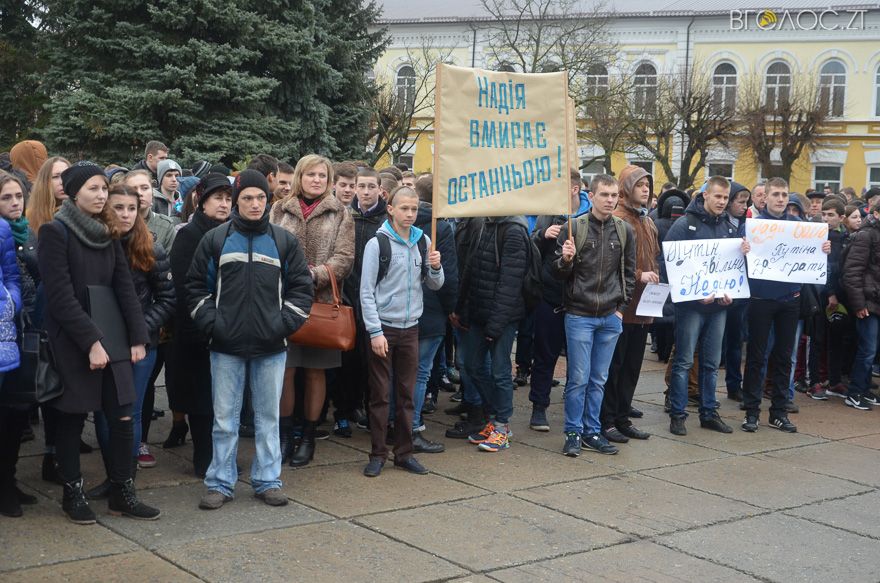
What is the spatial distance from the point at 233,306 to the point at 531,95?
3.00 meters

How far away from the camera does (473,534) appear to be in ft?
19.5

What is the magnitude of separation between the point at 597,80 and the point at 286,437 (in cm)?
3983

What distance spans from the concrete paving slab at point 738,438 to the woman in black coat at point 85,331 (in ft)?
15.1

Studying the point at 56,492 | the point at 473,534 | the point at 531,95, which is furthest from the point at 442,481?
the point at 531,95

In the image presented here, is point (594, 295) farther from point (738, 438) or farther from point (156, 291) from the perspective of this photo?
point (156, 291)

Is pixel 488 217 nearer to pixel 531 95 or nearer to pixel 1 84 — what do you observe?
pixel 531 95

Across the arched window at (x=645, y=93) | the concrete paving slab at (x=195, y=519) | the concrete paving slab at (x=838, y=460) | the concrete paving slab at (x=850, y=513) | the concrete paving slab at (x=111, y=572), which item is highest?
the arched window at (x=645, y=93)

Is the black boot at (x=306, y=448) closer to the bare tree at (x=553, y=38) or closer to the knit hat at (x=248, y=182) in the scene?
the knit hat at (x=248, y=182)

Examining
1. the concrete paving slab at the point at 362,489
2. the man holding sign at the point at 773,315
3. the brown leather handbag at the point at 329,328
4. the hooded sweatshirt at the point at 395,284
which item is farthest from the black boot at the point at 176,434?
the man holding sign at the point at 773,315

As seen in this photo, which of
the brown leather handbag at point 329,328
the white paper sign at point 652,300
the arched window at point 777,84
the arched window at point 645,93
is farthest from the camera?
the arched window at point 777,84

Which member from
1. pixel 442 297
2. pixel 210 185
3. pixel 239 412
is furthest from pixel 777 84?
pixel 239 412

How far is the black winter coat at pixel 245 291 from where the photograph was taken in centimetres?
608

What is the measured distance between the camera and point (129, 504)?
5.86 metres

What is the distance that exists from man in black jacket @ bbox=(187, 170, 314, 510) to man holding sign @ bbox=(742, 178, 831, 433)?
175 inches
